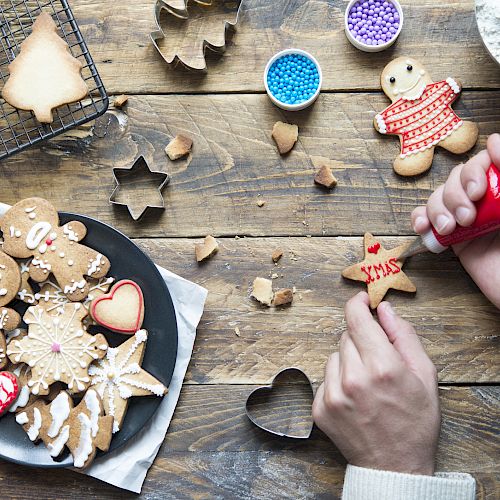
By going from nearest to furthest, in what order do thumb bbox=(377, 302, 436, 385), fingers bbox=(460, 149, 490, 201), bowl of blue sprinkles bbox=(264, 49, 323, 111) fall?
1. fingers bbox=(460, 149, 490, 201)
2. thumb bbox=(377, 302, 436, 385)
3. bowl of blue sprinkles bbox=(264, 49, 323, 111)

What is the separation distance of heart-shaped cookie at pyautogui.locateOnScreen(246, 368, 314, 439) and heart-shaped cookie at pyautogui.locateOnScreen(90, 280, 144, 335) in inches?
10.6

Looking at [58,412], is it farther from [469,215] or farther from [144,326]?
[469,215]

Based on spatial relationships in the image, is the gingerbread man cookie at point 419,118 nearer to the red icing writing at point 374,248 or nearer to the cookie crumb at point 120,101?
the red icing writing at point 374,248

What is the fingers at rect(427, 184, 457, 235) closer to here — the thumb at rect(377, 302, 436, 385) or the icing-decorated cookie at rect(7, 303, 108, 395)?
the thumb at rect(377, 302, 436, 385)

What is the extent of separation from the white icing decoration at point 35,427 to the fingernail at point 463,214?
2.72ft

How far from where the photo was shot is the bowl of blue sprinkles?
1.34 metres

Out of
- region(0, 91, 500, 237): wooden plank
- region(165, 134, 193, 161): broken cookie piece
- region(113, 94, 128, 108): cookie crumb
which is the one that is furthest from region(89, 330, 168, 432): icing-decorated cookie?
region(113, 94, 128, 108): cookie crumb

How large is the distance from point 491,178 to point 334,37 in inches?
17.6

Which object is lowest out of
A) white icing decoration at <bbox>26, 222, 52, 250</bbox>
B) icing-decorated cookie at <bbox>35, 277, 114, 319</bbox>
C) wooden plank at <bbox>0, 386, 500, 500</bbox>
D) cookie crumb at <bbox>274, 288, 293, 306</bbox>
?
wooden plank at <bbox>0, 386, 500, 500</bbox>

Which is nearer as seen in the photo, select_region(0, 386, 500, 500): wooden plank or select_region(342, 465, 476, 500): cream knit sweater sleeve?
select_region(342, 465, 476, 500): cream knit sweater sleeve

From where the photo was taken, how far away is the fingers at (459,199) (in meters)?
1.15

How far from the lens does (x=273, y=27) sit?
138 centimetres

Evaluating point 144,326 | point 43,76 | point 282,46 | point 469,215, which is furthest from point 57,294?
point 469,215

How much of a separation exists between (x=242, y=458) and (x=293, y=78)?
742 millimetres
